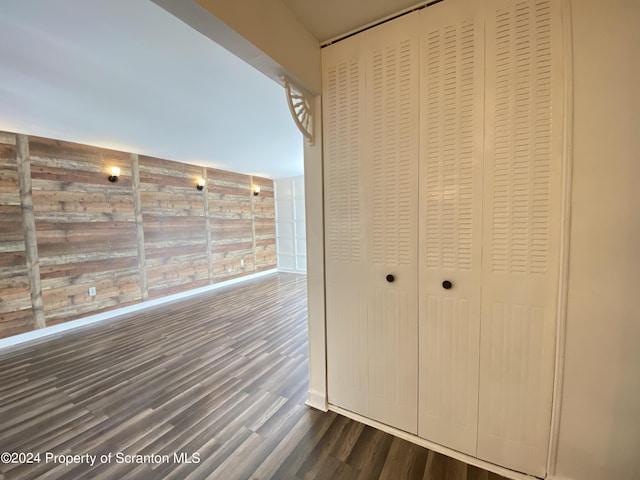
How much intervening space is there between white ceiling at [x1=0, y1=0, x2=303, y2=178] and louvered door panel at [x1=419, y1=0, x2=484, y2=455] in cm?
140

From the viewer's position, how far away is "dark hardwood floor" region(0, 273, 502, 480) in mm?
1415

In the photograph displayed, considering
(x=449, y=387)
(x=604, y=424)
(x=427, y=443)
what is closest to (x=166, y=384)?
(x=427, y=443)

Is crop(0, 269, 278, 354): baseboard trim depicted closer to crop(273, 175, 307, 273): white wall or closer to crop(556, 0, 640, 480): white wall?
crop(273, 175, 307, 273): white wall

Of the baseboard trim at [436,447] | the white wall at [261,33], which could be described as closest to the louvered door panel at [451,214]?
the baseboard trim at [436,447]

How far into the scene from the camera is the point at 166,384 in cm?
220

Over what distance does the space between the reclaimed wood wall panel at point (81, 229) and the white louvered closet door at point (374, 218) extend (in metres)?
3.93

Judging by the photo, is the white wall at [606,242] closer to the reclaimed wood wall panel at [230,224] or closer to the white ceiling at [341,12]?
the white ceiling at [341,12]

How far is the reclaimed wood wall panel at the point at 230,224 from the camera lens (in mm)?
5523

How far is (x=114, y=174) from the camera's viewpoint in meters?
3.90

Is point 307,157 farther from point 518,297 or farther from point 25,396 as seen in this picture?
point 25,396

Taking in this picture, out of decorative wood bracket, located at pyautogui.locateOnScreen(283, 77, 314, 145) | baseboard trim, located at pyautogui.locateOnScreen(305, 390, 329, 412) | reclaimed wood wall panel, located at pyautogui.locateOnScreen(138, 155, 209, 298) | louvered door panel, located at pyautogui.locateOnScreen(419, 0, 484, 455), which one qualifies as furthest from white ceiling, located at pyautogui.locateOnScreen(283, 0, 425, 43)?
reclaimed wood wall panel, located at pyautogui.locateOnScreen(138, 155, 209, 298)

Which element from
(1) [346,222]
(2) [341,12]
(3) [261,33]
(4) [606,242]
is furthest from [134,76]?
(4) [606,242]

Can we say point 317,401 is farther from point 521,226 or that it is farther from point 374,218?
point 521,226

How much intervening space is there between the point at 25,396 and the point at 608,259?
4.00 meters
